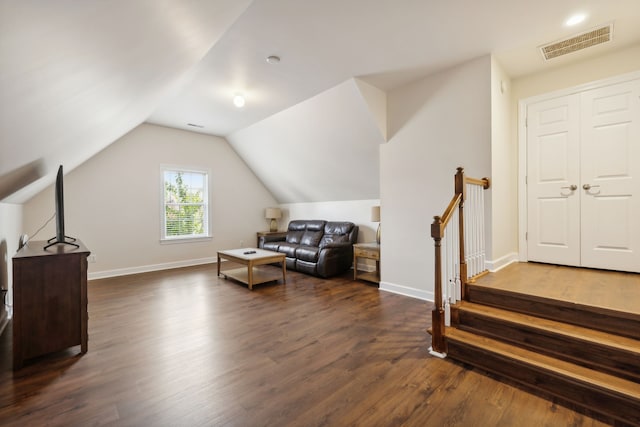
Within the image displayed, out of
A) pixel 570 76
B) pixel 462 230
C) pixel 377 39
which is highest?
pixel 377 39

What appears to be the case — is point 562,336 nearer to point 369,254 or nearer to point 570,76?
point 369,254

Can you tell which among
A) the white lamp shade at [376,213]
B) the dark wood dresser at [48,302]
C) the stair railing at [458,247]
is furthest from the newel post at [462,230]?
the dark wood dresser at [48,302]

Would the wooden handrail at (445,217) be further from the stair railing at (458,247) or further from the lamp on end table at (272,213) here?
the lamp on end table at (272,213)

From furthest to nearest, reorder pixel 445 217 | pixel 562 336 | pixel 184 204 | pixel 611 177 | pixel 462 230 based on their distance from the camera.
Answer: pixel 184 204
pixel 611 177
pixel 462 230
pixel 445 217
pixel 562 336

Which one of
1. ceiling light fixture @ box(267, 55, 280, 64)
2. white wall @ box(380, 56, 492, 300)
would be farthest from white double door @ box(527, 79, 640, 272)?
ceiling light fixture @ box(267, 55, 280, 64)

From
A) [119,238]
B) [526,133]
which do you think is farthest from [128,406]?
[526,133]

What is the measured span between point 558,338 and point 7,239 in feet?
16.8

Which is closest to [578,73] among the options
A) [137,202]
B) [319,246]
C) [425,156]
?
[425,156]

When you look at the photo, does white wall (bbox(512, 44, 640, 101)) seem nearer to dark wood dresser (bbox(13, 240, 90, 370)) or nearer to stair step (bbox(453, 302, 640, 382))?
stair step (bbox(453, 302, 640, 382))

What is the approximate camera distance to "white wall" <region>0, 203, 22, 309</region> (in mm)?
2770

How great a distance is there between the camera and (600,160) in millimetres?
2936

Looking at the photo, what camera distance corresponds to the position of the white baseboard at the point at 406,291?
3.45 metres

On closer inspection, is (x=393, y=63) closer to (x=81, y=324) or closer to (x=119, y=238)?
(x=81, y=324)

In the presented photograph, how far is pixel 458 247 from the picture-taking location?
2.61 meters
